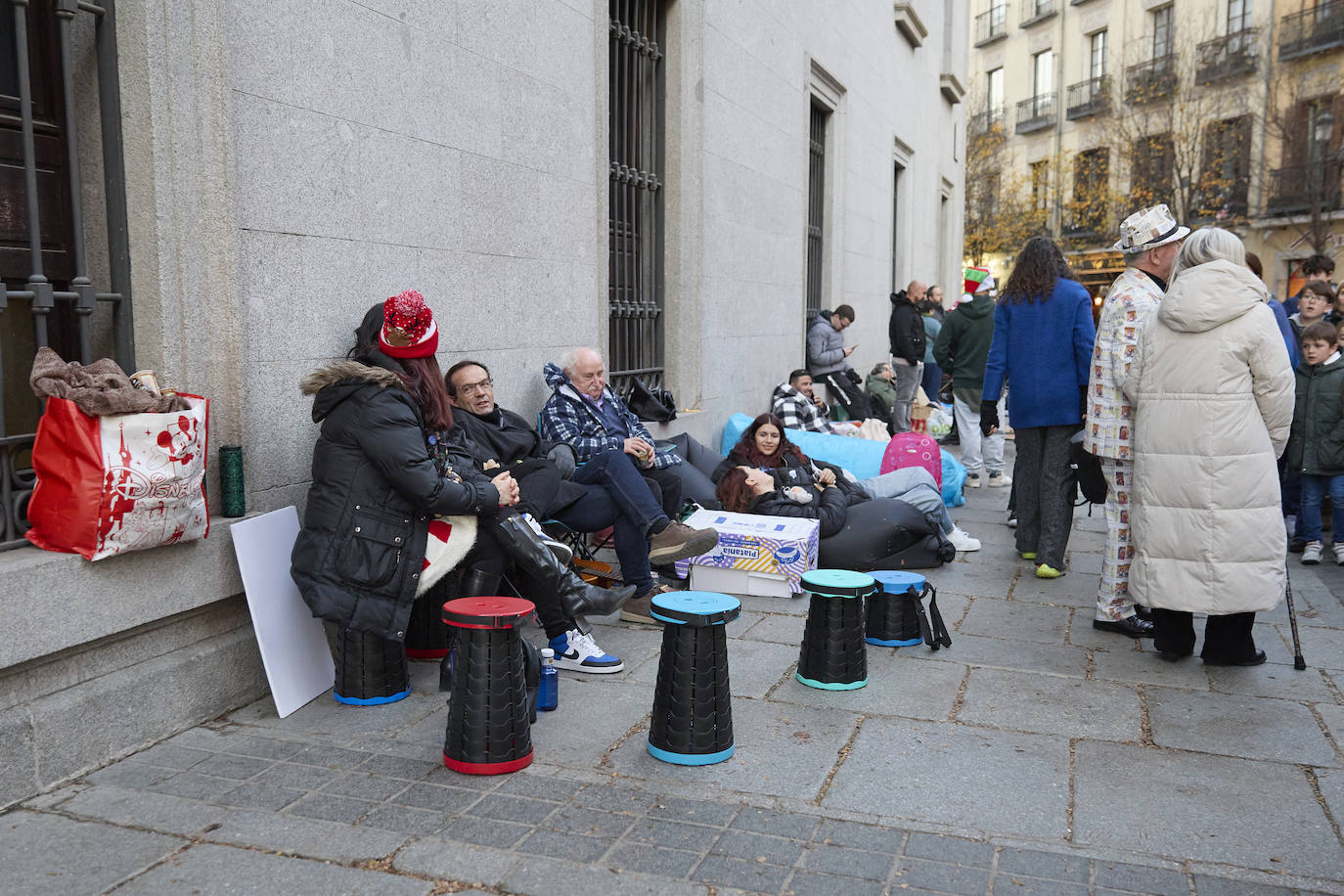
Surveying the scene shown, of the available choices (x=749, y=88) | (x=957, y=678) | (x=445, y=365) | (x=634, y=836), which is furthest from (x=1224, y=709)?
(x=749, y=88)

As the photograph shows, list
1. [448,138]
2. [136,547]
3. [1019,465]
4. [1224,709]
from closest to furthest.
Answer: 1. [136,547]
2. [1224,709]
3. [448,138]
4. [1019,465]

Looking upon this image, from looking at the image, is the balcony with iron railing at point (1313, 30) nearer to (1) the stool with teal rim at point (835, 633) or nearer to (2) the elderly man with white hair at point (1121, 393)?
(2) the elderly man with white hair at point (1121, 393)

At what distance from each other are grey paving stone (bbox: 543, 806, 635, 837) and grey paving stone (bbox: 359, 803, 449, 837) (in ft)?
1.04

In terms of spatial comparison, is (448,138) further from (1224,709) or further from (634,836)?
(1224,709)

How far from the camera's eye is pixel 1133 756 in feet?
12.2

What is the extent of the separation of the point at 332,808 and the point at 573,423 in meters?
3.02

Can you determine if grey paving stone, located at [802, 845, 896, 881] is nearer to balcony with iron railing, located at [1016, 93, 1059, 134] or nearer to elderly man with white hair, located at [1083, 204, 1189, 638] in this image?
elderly man with white hair, located at [1083, 204, 1189, 638]

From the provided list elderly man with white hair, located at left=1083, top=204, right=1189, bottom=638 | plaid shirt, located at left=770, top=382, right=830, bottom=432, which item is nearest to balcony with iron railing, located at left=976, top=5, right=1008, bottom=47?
plaid shirt, located at left=770, top=382, right=830, bottom=432

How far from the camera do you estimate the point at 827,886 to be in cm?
283

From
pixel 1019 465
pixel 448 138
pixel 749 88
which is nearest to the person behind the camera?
pixel 448 138

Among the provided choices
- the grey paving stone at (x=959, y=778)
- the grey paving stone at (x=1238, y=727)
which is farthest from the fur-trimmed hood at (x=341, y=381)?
the grey paving stone at (x=1238, y=727)

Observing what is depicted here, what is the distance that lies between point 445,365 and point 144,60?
6.60 feet

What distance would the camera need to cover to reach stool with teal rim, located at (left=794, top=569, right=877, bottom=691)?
432 centimetres

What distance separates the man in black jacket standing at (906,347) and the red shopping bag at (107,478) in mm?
9871
